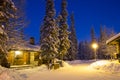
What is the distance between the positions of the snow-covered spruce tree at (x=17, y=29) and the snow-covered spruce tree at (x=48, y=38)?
5.90 m

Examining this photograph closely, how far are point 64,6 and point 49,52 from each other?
2061 centimetres

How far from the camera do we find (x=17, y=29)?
24188 mm

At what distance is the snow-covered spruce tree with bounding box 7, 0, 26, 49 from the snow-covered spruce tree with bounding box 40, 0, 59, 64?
5902 mm

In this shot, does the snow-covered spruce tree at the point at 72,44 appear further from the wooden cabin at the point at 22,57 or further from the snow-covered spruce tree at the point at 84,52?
the wooden cabin at the point at 22,57

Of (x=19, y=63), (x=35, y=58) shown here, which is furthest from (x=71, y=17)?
(x=19, y=63)

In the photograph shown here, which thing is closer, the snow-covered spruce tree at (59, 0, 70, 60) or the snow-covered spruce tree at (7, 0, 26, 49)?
the snow-covered spruce tree at (7, 0, 26, 49)

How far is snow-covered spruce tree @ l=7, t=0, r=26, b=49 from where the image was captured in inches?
921

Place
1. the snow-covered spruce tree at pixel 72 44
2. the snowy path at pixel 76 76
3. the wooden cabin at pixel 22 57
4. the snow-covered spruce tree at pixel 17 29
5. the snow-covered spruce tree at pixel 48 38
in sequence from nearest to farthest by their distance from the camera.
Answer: the snowy path at pixel 76 76 < the snow-covered spruce tree at pixel 17 29 < the snow-covered spruce tree at pixel 48 38 < the wooden cabin at pixel 22 57 < the snow-covered spruce tree at pixel 72 44

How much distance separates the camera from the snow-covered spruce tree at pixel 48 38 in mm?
31625

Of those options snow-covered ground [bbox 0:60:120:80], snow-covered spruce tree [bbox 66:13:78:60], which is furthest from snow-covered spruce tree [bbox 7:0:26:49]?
snow-covered spruce tree [bbox 66:13:78:60]

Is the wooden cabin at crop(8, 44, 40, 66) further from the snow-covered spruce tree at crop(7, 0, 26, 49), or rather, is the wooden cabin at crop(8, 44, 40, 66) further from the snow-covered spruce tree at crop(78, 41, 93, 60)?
the snow-covered spruce tree at crop(78, 41, 93, 60)

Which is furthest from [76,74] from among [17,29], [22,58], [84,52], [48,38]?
[84,52]

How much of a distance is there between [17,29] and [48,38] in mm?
8314

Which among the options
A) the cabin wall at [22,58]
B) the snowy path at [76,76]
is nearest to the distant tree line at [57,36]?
the cabin wall at [22,58]
